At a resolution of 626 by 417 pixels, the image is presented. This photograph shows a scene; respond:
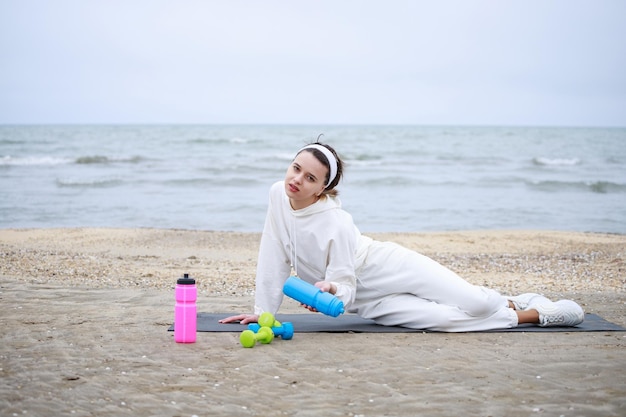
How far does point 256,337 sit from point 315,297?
1.73 ft

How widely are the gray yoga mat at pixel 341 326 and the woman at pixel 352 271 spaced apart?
0.25 feet

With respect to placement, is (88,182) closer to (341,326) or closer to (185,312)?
(341,326)

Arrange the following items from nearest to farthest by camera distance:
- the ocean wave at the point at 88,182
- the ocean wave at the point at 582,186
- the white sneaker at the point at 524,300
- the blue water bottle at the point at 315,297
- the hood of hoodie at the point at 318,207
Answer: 1. the blue water bottle at the point at 315,297
2. the hood of hoodie at the point at 318,207
3. the white sneaker at the point at 524,300
4. the ocean wave at the point at 88,182
5. the ocean wave at the point at 582,186

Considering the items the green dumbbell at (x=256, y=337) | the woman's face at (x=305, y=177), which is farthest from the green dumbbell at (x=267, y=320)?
the woman's face at (x=305, y=177)

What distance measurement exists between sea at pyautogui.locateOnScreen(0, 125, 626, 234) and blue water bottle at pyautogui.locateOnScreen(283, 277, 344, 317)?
1061mm

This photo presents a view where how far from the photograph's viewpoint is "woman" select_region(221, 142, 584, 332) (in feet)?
16.9

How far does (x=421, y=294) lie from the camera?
5516 mm

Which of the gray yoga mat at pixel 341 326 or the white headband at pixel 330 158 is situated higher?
the white headband at pixel 330 158

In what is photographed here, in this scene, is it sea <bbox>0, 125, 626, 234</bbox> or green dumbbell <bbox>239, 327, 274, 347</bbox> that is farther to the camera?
sea <bbox>0, 125, 626, 234</bbox>

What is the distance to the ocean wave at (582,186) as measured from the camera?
23297 mm

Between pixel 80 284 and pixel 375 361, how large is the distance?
412cm

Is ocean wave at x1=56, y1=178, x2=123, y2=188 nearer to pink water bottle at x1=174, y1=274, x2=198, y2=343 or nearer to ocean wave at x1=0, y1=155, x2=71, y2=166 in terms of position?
ocean wave at x1=0, y1=155, x2=71, y2=166

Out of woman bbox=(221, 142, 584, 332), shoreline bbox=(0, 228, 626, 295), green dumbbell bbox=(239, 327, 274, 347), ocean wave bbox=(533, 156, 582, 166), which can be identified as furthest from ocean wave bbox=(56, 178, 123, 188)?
ocean wave bbox=(533, 156, 582, 166)

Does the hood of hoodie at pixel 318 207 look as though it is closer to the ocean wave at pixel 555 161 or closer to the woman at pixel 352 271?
the woman at pixel 352 271
